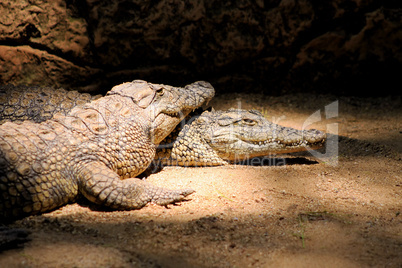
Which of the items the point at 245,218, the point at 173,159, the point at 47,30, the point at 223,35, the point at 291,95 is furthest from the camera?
the point at 291,95

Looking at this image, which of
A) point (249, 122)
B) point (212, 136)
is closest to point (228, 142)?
point (212, 136)

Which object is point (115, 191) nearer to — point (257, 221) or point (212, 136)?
point (257, 221)

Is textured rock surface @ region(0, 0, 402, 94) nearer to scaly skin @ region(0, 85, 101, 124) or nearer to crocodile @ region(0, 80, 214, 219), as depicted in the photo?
scaly skin @ region(0, 85, 101, 124)

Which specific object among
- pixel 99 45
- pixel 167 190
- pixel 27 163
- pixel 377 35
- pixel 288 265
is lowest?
pixel 288 265

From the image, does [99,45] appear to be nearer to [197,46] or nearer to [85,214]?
[197,46]

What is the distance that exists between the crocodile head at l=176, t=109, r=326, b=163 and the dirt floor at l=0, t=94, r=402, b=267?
0.18 meters

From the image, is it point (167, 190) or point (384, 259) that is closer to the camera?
point (384, 259)

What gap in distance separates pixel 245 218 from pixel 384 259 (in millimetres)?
978

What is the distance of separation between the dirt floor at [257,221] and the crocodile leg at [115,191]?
73 mm

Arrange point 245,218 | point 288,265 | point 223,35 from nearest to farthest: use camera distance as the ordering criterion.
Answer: point 288,265 → point 245,218 → point 223,35

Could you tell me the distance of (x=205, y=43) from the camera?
16.9 ft

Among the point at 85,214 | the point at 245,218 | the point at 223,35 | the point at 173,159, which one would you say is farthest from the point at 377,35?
the point at 85,214

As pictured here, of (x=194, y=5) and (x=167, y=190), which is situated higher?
(x=194, y=5)

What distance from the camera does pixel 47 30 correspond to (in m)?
4.77
